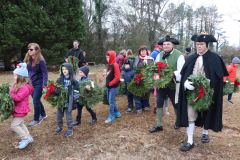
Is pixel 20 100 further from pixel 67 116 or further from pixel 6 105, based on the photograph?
pixel 67 116

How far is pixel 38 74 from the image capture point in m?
7.08

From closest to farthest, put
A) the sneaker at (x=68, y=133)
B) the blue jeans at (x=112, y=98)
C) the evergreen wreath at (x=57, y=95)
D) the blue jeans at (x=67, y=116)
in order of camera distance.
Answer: the evergreen wreath at (x=57, y=95)
the blue jeans at (x=67, y=116)
the sneaker at (x=68, y=133)
the blue jeans at (x=112, y=98)

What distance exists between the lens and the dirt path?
5438 millimetres

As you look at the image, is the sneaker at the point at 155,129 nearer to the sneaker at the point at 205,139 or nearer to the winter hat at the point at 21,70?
the sneaker at the point at 205,139

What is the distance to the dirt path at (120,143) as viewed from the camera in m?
5.44

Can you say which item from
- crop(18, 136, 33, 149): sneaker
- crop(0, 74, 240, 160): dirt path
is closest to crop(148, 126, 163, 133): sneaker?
crop(0, 74, 240, 160): dirt path

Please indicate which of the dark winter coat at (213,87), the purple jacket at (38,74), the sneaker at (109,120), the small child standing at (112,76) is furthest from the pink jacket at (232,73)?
the purple jacket at (38,74)

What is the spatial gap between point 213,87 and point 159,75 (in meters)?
1.14

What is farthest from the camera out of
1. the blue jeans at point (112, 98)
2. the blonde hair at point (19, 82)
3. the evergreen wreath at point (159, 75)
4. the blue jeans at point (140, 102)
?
the blue jeans at point (140, 102)

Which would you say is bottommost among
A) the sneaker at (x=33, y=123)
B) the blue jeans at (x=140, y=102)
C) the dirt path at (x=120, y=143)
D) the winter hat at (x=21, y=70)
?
the dirt path at (x=120, y=143)

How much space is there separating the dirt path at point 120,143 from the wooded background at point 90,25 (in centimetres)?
1541

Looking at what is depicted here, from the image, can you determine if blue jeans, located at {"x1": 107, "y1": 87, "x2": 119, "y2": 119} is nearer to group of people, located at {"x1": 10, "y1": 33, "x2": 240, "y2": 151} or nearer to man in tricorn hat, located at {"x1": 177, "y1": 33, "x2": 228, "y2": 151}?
group of people, located at {"x1": 10, "y1": 33, "x2": 240, "y2": 151}

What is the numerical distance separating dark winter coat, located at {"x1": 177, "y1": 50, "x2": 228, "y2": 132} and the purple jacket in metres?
3.26

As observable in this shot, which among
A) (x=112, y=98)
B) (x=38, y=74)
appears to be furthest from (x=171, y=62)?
(x=38, y=74)
